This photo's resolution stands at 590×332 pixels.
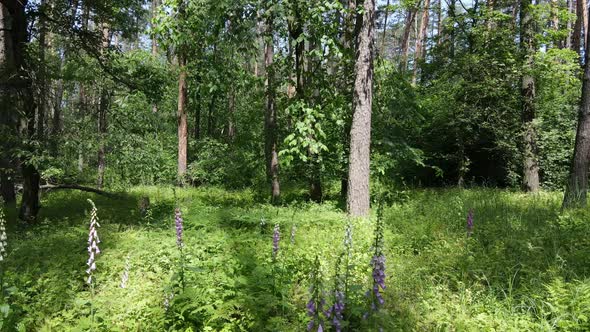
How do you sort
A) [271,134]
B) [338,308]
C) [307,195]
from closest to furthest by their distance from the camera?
[338,308] → [271,134] → [307,195]

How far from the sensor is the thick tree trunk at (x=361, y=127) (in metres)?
7.66

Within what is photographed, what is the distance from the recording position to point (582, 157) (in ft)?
23.0

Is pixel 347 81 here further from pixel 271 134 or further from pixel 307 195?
pixel 307 195

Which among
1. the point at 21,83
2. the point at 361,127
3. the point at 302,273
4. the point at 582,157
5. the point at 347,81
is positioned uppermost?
the point at 347,81

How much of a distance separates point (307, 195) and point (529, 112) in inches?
284

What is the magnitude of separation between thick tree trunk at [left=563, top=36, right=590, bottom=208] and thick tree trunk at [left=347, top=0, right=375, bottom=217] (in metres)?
3.83

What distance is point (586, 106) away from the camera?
680cm

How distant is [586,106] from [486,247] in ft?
12.6

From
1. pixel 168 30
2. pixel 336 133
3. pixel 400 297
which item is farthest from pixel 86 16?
pixel 400 297

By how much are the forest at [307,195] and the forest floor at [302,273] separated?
3 cm

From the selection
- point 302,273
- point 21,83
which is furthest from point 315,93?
point 21,83

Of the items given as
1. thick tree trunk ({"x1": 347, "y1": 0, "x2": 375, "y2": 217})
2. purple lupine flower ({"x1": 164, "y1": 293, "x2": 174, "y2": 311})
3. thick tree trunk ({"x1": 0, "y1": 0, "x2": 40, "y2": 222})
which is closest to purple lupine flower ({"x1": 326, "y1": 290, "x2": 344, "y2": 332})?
purple lupine flower ({"x1": 164, "y1": 293, "x2": 174, "y2": 311})

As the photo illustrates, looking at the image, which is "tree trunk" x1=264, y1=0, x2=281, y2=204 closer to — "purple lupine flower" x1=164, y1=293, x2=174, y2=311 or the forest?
the forest

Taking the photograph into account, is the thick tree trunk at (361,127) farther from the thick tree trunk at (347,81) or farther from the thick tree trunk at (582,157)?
the thick tree trunk at (582,157)
